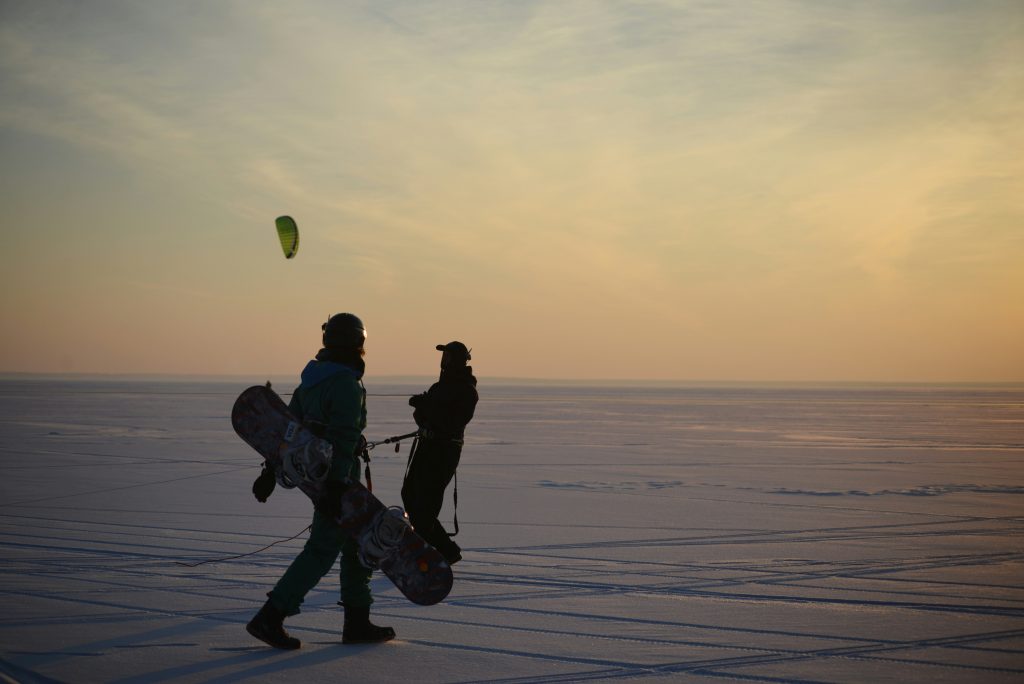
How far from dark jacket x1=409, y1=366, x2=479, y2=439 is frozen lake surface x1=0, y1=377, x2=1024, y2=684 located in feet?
3.73

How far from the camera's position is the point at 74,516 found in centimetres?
946

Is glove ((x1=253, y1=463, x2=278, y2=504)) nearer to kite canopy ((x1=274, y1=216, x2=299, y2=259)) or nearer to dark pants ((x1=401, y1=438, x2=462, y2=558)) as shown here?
dark pants ((x1=401, y1=438, x2=462, y2=558))

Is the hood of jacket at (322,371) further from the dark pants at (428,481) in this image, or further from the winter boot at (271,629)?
the dark pants at (428,481)

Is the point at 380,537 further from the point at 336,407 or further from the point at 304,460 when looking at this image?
the point at 336,407

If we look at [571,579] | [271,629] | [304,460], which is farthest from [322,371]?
[571,579]

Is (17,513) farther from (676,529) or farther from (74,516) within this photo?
(676,529)

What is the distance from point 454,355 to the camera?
24.4ft

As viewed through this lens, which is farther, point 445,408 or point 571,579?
point 445,408

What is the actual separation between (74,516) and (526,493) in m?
5.45

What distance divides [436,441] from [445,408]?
11.2 inches

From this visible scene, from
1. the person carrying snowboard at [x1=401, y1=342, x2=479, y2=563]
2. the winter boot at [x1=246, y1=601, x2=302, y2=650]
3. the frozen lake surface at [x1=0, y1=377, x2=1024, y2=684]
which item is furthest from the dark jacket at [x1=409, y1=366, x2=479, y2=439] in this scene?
the winter boot at [x1=246, y1=601, x2=302, y2=650]

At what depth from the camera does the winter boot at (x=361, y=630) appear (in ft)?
16.8

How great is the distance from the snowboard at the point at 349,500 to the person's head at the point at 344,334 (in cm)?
47

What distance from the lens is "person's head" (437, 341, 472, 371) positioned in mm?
7438
